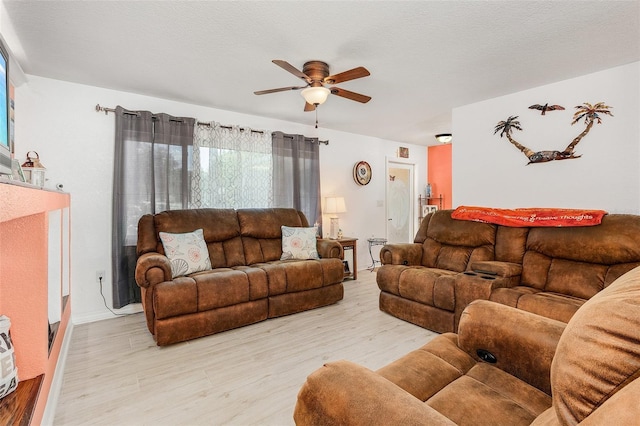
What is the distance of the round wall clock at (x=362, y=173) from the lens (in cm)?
542

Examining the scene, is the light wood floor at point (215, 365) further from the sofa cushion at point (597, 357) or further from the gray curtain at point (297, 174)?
the gray curtain at point (297, 174)

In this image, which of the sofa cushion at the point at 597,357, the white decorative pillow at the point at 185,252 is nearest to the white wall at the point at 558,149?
the sofa cushion at the point at 597,357

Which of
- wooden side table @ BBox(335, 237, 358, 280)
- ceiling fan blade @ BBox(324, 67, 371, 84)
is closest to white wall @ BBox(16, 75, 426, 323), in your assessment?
ceiling fan blade @ BBox(324, 67, 371, 84)


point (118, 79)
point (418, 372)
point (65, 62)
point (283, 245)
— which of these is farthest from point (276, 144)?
point (418, 372)

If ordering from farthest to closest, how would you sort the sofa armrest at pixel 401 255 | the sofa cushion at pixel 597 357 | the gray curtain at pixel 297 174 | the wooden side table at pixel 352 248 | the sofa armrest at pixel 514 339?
the wooden side table at pixel 352 248, the gray curtain at pixel 297 174, the sofa armrest at pixel 401 255, the sofa armrest at pixel 514 339, the sofa cushion at pixel 597 357

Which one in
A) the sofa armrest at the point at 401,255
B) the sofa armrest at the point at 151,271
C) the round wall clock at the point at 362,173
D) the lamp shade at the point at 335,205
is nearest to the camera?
the sofa armrest at the point at 151,271

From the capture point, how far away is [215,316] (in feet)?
9.18

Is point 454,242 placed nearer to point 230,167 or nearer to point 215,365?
point 215,365

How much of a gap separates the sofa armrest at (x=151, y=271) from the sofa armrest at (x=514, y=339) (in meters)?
2.33

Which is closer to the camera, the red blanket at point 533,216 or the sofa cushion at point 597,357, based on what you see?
the sofa cushion at point 597,357

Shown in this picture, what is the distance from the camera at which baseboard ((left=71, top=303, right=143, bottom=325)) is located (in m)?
3.12

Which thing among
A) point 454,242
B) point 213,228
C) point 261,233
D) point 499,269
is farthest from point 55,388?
point 454,242

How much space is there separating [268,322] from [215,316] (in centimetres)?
56

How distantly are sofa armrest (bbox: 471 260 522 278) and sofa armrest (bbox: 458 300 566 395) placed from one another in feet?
4.52
